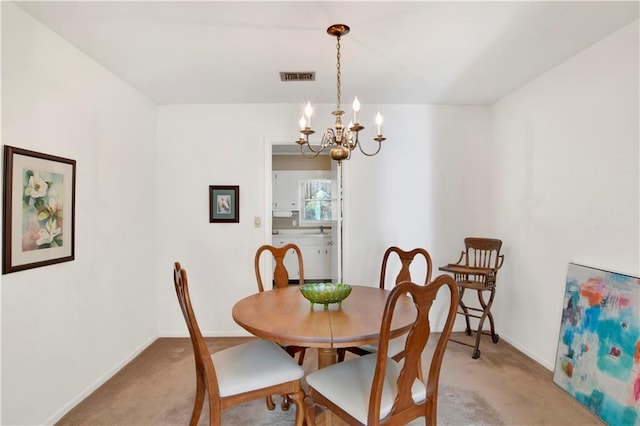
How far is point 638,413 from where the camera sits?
1.86m

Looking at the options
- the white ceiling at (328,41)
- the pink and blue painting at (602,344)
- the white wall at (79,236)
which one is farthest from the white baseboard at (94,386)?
the pink and blue painting at (602,344)

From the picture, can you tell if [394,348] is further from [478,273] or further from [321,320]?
[478,273]

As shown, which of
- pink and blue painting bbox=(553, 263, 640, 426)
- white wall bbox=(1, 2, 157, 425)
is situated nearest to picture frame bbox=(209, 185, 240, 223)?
white wall bbox=(1, 2, 157, 425)

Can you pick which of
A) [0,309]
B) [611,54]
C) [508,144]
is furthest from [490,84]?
[0,309]

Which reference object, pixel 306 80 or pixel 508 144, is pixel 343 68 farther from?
pixel 508 144

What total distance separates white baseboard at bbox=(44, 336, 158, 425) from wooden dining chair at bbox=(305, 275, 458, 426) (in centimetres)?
163

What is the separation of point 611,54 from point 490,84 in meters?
0.91

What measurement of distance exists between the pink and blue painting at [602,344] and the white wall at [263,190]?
1301 millimetres

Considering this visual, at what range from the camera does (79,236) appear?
2.37 m

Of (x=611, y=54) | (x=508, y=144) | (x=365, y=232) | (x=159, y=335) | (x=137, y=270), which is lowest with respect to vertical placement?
(x=159, y=335)

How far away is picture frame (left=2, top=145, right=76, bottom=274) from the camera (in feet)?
5.85

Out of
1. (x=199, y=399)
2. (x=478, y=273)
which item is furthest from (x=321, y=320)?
(x=478, y=273)

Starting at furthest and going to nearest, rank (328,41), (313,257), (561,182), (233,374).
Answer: (313,257) → (561,182) → (328,41) → (233,374)

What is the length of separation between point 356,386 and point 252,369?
547 millimetres
